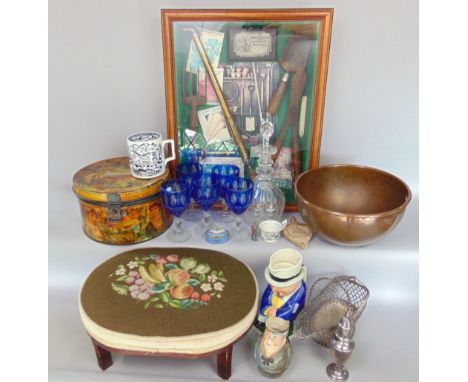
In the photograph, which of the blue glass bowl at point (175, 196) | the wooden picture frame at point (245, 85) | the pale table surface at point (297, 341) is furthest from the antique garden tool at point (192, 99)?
the pale table surface at point (297, 341)

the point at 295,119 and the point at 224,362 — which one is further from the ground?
the point at 295,119

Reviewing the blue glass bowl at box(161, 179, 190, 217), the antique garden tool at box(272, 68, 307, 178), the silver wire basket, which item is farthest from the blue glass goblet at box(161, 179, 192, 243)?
the silver wire basket

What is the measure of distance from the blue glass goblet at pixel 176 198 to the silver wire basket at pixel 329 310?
44 centimetres

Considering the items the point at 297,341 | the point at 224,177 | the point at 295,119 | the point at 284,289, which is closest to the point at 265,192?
the point at 224,177

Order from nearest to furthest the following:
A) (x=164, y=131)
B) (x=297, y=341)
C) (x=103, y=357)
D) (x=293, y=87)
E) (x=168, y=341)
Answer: (x=168, y=341), (x=103, y=357), (x=297, y=341), (x=293, y=87), (x=164, y=131)

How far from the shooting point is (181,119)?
1.35m

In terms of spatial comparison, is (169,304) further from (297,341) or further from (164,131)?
(164,131)

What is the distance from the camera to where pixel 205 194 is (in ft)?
4.08

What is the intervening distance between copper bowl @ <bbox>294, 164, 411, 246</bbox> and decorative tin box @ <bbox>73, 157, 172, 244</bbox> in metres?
0.44

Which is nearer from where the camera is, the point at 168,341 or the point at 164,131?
the point at 168,341

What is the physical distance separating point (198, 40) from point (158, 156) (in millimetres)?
376

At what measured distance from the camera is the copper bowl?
1170 millimetres

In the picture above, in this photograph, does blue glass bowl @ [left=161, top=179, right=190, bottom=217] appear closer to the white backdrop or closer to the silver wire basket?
the white backdrop

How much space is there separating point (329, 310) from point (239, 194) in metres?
0.41
